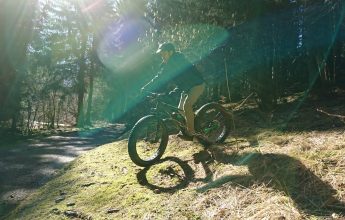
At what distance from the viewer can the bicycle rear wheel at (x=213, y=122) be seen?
25.2 ft

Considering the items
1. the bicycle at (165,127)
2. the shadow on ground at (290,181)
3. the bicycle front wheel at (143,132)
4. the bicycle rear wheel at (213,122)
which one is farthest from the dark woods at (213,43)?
the shadow on ground at (290,181)

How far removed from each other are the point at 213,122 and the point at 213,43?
7.59 meters

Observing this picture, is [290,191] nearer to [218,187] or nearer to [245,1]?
[218,187]

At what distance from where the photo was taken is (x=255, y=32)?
37.7 ft

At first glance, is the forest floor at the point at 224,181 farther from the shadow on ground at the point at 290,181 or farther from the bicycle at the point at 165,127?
the bicycle at the point at 165,127

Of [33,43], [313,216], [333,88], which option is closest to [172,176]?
[313,216]

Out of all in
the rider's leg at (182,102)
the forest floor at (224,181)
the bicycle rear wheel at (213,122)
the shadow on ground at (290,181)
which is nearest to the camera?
the shadow on ground at (290,181)

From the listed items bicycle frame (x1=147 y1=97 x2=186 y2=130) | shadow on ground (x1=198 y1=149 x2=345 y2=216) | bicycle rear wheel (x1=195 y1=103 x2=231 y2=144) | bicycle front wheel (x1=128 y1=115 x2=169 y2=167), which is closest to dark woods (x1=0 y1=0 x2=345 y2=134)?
bicycle rear wheel (x1=195 y1=103 x2=231 y2=144)

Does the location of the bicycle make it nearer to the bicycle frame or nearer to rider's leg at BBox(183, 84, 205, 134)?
the bicycle frame

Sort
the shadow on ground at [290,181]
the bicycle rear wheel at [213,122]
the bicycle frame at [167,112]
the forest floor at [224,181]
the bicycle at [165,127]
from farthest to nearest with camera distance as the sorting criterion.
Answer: the bicycle rear wheel at [213,122] < the bicycle frame at [167,112] < the bicycle at [165,127] < the forest floor at [224,181] < the shadow on ground at [290,181]

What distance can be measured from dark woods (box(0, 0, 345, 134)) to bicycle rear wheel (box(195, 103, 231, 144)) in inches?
141

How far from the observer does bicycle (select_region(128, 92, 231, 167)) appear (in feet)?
22.5

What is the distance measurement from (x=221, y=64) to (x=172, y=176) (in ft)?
32.5

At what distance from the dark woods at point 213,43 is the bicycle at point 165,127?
370cm
